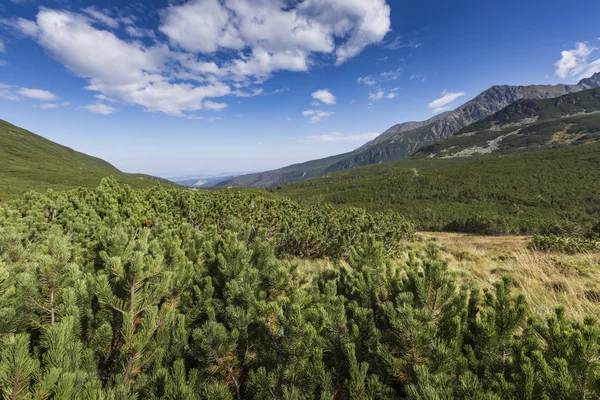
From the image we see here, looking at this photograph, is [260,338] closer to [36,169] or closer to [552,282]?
[552,282]

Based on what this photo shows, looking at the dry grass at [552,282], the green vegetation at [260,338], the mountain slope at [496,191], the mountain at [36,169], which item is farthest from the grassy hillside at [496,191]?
the green vegetation at [260,338]

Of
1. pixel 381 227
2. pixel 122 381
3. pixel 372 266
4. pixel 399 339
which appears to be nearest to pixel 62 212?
pixel 122 381

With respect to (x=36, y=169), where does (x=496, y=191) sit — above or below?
below

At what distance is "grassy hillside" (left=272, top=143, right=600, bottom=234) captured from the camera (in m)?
118

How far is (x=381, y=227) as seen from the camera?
621 inches

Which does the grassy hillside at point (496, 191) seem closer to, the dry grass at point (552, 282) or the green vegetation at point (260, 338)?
the dry grass at point (552, 282)

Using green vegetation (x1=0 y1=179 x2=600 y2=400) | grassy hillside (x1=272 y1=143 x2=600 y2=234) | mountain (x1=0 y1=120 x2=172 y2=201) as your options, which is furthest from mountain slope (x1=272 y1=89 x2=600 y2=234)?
mountain (x1=0 y1=120 x2=172 y2=201)

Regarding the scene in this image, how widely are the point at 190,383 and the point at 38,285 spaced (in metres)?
2.07

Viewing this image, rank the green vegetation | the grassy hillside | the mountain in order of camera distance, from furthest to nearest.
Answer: the grassy hillside
the mountain
the green vegetation

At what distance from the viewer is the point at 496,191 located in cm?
14362

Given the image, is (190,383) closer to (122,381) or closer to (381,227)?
(122,381)

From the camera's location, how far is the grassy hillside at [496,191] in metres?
118

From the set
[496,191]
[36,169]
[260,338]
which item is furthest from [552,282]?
[36,169]

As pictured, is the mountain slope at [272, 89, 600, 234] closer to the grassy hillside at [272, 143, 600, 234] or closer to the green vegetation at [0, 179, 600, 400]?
the grassy hillside at [272, 143, 600, 234]
